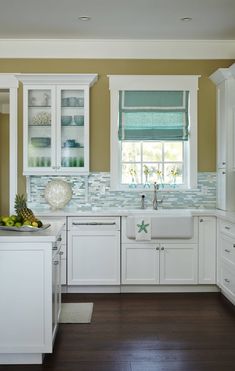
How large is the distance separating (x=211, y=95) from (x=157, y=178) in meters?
1.19

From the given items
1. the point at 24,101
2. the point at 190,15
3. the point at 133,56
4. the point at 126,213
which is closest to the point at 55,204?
the point at 126,213

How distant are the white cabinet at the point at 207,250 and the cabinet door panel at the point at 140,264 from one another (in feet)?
1.63

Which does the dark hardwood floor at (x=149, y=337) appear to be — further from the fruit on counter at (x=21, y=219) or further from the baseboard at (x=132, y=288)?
the fruit on counter at (x=21, y=219)

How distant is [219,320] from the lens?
4.14 m

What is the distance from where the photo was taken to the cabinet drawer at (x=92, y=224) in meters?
5.03

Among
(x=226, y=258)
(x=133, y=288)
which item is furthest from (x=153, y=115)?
(x=133, y=288)

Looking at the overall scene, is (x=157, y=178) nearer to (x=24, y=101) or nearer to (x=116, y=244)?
(x=116, y=244)

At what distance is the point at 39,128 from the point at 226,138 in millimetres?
2137

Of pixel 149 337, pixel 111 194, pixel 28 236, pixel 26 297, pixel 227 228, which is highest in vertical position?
pixel 111 194

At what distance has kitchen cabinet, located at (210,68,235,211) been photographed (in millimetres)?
5059

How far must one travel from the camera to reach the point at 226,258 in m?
4.74

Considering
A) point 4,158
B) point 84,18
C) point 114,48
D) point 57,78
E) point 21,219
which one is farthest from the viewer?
point 4,158

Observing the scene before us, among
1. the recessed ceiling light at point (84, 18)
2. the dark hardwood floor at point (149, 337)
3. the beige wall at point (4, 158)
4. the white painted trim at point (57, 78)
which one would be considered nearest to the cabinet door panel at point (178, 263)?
the dark hardwood floor at point (149, 337)

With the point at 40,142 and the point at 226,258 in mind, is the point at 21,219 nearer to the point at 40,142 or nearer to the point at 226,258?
the point at 40,142
